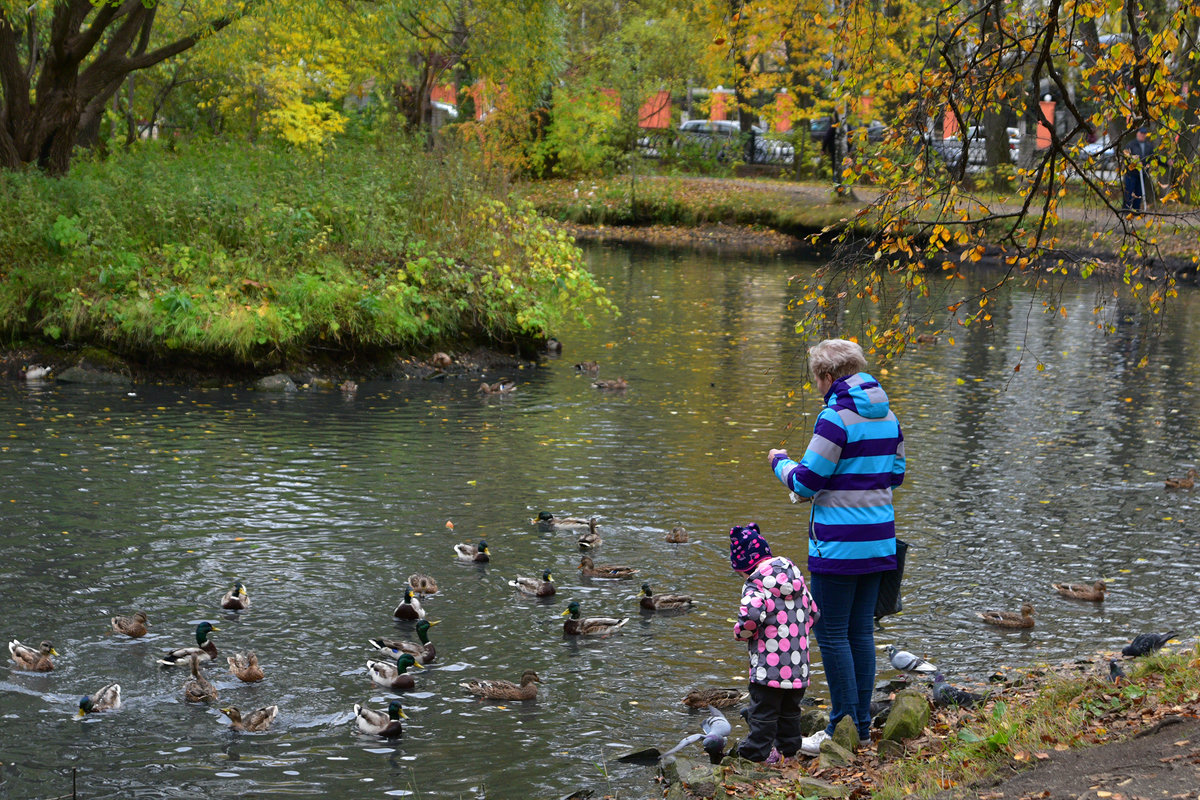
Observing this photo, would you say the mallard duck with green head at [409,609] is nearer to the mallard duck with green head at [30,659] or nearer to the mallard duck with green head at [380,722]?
the mallard duck with green head at [380,722]

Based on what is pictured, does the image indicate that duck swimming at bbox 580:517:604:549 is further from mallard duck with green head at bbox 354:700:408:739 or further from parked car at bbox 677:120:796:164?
parked car at bbox 677:120:796:164

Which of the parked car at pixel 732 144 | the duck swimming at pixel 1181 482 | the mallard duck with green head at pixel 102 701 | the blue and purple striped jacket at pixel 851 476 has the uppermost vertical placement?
the parked car at pixel 732 144

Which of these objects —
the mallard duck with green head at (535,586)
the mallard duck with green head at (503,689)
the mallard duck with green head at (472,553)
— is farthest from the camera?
the mallard duck with green head at (472,553)

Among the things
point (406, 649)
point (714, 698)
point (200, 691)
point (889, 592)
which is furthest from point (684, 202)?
point (889, 592)

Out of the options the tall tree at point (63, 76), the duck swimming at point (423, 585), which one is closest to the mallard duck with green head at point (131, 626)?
the duck swimming at point (423, 585)

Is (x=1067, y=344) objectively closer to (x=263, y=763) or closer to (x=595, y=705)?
(x=595, y=705)

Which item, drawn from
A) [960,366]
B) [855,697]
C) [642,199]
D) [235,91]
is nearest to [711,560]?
[855,697]

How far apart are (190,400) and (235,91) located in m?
21.6

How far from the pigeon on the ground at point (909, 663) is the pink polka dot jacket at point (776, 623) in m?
2.29

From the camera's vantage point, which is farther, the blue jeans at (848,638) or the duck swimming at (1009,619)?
the duck swimming at (1009,619)

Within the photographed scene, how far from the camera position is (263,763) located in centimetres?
763

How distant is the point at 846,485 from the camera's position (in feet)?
22.7

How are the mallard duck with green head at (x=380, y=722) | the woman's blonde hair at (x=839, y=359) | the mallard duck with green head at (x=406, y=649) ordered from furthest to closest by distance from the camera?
the mallard duck with green head at (x=406, y=649) → the mallard duck with green head at (x=380, y=722) → the woman's blonde hair at (x=839, y=359)

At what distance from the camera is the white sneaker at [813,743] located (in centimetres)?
733
